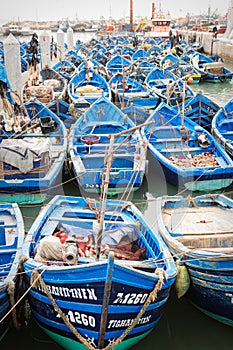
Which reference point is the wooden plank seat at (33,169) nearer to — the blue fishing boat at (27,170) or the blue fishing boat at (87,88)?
the blue fishing boat at (27,170)

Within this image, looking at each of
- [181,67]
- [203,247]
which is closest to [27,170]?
[203,247]

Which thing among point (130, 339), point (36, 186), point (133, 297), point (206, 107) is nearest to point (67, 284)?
point (133, 297)

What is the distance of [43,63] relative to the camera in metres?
25.1

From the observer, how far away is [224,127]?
45.9 feet

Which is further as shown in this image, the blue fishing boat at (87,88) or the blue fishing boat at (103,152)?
the blue fishing boat at (87,88)

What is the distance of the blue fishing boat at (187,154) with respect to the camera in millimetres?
10562

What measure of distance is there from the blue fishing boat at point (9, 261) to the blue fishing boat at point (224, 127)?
6760 mm

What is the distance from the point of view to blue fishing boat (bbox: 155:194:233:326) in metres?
6.11

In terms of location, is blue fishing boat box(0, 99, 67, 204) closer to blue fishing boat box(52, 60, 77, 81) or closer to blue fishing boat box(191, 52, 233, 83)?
blue fishing boat box(52, 60, 77, 81)

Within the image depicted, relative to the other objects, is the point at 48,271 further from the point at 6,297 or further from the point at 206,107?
the point at 206,107

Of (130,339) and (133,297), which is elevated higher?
(133,297)

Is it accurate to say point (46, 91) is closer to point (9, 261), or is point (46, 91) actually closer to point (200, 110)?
point (200, 110)

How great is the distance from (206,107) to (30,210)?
27.7 ft

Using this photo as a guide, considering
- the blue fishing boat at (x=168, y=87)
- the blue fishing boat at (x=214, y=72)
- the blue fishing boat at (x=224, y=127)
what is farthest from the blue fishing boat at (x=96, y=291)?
the blue fishing boat at (x=214, y=72)
